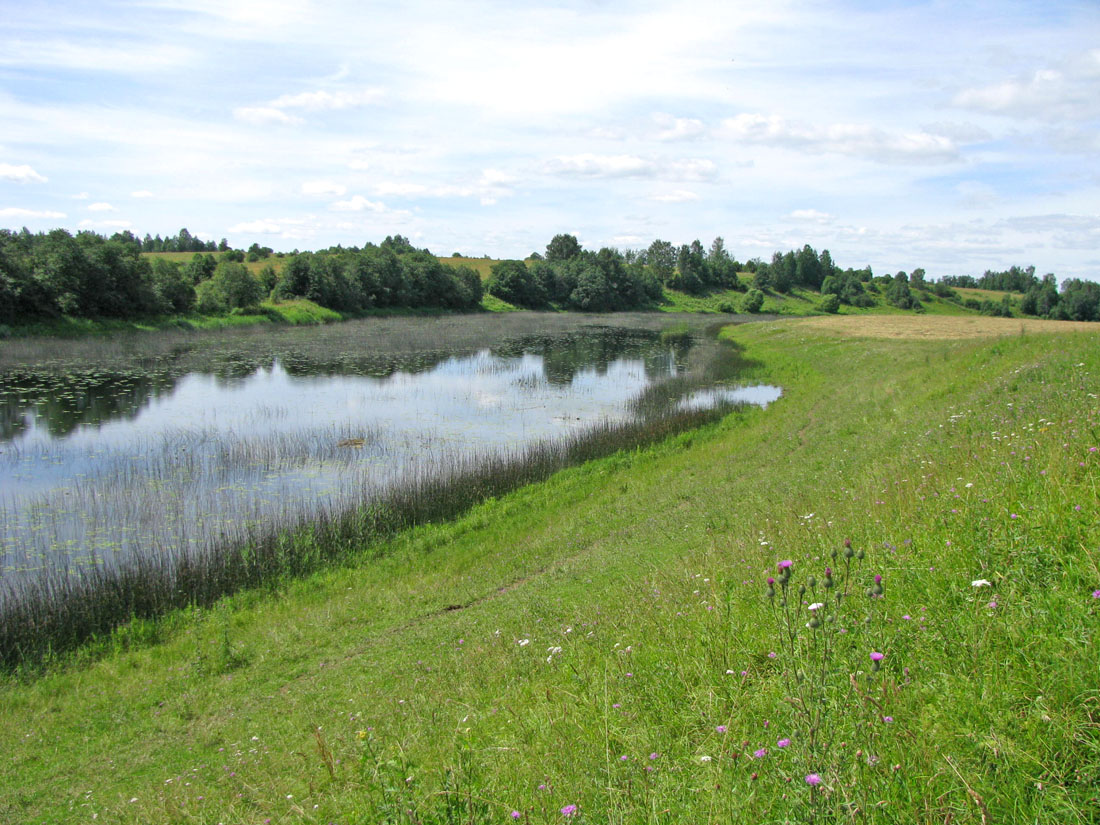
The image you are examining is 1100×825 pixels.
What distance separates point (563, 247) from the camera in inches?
5778

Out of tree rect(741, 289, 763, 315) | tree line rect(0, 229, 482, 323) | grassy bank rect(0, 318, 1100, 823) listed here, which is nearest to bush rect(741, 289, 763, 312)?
tree rect(741, 289, 763, 315)

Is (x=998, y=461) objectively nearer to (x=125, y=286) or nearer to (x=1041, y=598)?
(x=1041, y=598)

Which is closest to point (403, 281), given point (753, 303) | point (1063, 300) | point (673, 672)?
point (753, 303)

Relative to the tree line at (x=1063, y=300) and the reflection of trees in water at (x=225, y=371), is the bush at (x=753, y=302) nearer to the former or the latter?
the tree line at (x=1063, y=300)

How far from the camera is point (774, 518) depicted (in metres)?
8.77

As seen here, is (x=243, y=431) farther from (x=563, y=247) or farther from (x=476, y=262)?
(x=563, y=247)

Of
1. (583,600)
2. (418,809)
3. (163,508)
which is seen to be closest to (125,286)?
(163,508)

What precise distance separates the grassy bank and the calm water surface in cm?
408

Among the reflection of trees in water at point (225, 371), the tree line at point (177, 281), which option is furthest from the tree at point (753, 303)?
the reflection of trees in water at point (225, 371)

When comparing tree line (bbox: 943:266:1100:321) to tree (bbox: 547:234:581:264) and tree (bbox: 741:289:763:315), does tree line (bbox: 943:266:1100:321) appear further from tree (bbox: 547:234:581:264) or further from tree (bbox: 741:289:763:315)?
tree (bbox: 547:234:581:264)

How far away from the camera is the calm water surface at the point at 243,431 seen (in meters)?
13.2

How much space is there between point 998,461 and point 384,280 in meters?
78.7

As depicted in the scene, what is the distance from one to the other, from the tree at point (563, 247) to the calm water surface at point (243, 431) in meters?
110

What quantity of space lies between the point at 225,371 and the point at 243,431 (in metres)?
14.9
